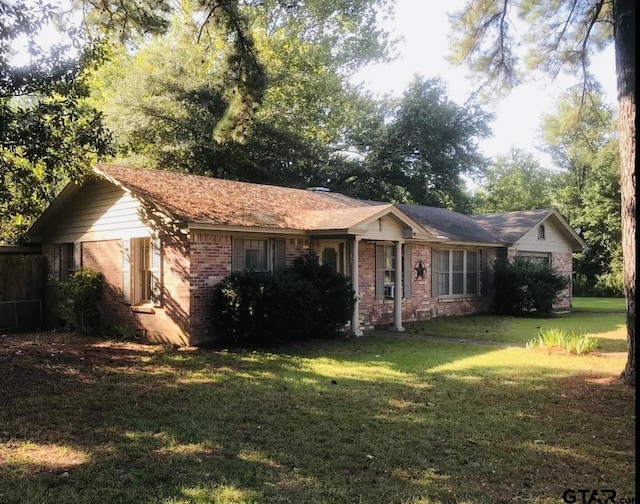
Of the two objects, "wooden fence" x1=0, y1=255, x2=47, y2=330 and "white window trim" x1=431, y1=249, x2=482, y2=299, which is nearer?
"wooden fence" x1=0, y1=255, x2=47, y2=330

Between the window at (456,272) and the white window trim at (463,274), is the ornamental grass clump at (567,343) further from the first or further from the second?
the window at (456,272)

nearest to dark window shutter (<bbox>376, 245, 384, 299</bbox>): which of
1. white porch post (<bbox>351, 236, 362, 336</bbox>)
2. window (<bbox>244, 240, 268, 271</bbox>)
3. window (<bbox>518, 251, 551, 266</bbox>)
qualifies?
white porch post (<bbox>351, 236, 362, 336</bbox>)

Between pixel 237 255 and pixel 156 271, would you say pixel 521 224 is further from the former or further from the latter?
pixel 156 271

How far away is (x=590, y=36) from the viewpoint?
10.2m

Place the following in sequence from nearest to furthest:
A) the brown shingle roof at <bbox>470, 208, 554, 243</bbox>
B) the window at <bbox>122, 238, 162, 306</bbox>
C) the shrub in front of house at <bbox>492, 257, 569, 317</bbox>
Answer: the window at <bbox>122, 238, 162, 306</bbox>, the shrub in front of house at <bbox>492, 257, 569, 317</bbox>, the brown shingle roof at <bbox>470, 208, 554, 243</bbox>

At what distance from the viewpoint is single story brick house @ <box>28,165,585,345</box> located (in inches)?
473

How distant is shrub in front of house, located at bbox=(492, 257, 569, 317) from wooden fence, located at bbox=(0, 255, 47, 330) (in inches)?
575

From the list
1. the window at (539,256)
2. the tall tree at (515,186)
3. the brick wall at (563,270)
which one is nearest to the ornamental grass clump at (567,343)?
the window at (539,256)

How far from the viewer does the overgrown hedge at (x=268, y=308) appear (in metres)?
11.7

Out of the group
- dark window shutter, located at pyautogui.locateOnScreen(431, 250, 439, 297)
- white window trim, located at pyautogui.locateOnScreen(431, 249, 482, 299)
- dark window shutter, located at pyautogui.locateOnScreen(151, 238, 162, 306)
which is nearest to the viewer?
dark window shutter, located at pyautogui.locateOnScreen(151, 238, 162, 306)

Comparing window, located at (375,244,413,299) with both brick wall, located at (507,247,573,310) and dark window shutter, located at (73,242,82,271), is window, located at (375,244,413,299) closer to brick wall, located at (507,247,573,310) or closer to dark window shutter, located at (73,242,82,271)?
dark window shutter, located at (73,242,82,271)

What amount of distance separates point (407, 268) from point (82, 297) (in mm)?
8901

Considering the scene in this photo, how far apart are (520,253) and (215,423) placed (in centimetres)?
1732

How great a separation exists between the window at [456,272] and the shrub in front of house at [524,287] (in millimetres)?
813
